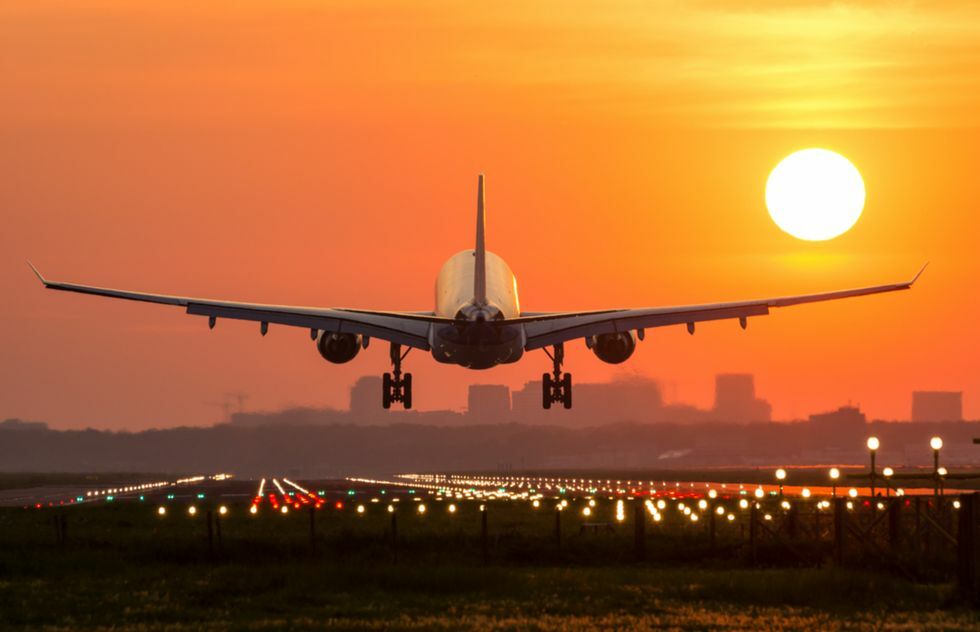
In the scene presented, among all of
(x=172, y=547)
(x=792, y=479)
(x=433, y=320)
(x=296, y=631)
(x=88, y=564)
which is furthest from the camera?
(x=792, y=479)

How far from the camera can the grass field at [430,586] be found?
34.2 m

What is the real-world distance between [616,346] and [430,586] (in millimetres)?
41724

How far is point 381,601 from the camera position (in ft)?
124

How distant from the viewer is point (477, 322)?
69.5 meters

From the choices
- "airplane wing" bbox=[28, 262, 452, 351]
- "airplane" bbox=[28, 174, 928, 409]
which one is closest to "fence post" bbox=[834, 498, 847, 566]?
"airplane" bbox=[28, 174, 928, 409]

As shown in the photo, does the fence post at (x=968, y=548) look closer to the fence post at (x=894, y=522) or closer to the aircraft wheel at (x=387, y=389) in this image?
the fence post at (x=894, y=522)

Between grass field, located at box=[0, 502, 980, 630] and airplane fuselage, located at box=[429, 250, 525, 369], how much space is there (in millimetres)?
13177

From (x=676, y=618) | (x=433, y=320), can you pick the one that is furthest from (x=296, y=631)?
A: (x=433, y=320)

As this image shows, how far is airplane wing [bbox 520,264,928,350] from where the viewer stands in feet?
250

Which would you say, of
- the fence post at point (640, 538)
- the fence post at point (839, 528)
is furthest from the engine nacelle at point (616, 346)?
the fence post at point (839, 528)

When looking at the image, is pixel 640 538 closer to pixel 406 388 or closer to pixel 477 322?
pixel 477 322

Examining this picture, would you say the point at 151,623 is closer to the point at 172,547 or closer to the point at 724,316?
the point at 172,547

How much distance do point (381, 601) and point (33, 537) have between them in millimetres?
25656

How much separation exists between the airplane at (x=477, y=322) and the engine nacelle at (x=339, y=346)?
5 centimetres
